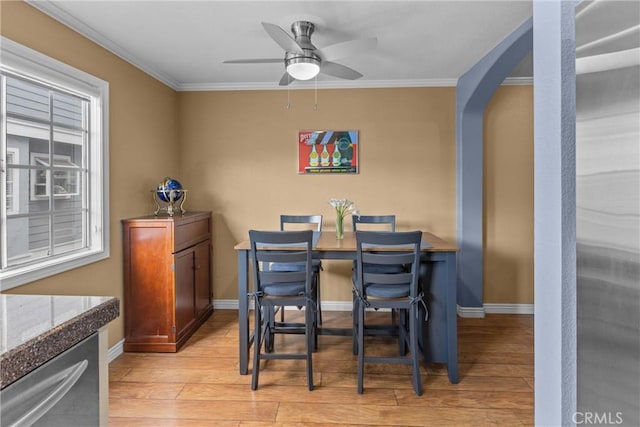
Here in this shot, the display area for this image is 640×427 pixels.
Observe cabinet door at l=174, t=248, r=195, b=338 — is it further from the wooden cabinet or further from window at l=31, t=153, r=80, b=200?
window at l=31, t=153, r=80, b=200

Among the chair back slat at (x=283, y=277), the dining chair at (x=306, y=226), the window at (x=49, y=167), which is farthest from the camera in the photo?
the dining chair at (x=306, y=226)

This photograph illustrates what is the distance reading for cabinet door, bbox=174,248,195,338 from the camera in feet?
10.2

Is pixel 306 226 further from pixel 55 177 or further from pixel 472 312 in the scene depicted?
pixel 55 177

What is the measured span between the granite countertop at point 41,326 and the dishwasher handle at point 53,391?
2.0 inches

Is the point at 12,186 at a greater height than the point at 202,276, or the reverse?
the point at 12,186

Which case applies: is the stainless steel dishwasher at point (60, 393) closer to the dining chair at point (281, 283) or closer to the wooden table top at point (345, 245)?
the dining chair at point (281, 283)

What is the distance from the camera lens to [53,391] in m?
0.78

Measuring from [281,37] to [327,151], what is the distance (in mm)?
1861

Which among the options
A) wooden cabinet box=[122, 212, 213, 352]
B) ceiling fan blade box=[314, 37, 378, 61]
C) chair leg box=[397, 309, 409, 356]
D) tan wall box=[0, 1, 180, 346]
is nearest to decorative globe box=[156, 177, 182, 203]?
tan wall box=[0, 1, 180, 346]

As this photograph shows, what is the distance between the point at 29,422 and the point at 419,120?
155 inches

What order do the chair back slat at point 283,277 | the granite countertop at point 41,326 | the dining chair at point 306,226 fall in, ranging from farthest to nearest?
the dining chair at point 306,226
the chair back slat at point 283,277
the granite countertop at point 41,326

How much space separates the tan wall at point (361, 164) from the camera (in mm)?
3924

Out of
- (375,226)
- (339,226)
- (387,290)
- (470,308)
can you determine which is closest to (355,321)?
(387,290)

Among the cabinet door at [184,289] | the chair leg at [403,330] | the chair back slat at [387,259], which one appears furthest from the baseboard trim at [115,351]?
the chair leg at [403,330]
